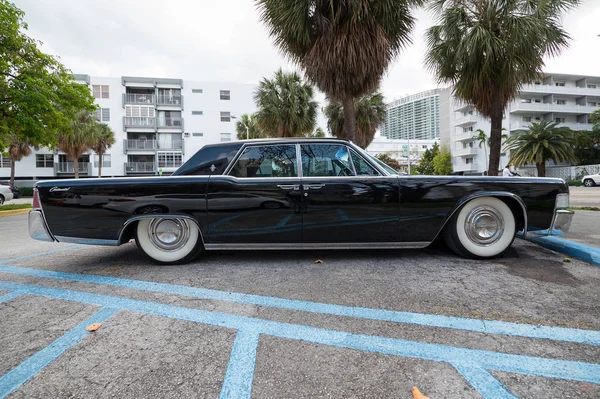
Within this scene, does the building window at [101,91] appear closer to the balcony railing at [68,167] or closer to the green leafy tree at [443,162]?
the balcony railing at [68,167]

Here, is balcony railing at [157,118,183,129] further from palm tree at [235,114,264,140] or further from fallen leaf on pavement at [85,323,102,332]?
fallen leaf on pavement at [85,323,102,332]

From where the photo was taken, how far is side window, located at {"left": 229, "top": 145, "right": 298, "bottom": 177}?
3229 millimetres

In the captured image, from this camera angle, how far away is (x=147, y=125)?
3428 cm

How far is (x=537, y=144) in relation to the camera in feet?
96.8

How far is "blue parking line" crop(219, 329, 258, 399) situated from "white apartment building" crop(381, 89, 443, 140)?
102499 mm

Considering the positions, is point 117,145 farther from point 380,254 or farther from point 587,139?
point 587,139

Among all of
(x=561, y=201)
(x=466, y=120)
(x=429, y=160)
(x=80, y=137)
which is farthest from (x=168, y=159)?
(x=429, y=160)

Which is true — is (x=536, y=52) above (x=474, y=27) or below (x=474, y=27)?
below

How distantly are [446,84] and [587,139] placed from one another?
1463 inches

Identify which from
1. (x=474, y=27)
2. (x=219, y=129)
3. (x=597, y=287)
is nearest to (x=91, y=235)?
(x=597, y=287)

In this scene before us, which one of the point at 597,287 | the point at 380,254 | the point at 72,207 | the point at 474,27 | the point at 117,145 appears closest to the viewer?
the point at 597,287

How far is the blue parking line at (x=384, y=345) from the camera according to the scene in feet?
4.68

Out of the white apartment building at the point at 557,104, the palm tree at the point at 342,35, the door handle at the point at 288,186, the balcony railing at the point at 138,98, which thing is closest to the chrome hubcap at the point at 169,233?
the door handle at the point at 288,186

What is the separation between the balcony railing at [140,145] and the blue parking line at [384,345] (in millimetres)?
36433
